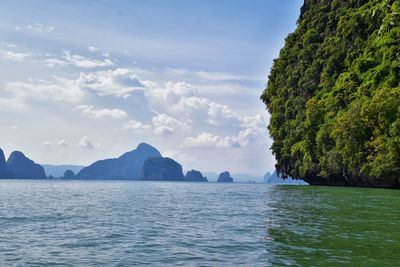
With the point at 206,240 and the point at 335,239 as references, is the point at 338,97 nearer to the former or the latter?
the point at 335,239

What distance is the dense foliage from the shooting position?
66.2 m

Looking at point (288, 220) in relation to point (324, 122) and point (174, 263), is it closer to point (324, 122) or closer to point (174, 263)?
point (174, 263)

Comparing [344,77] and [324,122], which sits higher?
[344,77]

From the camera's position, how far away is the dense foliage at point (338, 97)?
6625 cm

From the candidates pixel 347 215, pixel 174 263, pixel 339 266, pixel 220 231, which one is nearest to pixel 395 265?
pixel 339 266

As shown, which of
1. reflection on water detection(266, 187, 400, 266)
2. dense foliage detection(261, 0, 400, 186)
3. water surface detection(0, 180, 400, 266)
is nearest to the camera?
reflection on water detection(266, 187, 400, 266)

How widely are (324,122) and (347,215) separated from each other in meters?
59.6

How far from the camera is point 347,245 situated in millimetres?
17531

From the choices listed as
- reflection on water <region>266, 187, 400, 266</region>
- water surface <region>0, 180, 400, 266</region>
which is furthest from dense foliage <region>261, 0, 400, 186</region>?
water surface <region>0, 180, 400, 266</region>

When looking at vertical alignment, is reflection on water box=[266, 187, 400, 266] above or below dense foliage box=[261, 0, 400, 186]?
below

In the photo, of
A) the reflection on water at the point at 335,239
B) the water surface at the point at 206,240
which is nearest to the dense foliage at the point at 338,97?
the reflection on water at the point at 335,239

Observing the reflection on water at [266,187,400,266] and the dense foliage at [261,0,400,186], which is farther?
the dense foliage at [261,0,400,186]

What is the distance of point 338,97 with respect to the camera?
3255 inches

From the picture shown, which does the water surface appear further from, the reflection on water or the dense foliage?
the dense foliage
